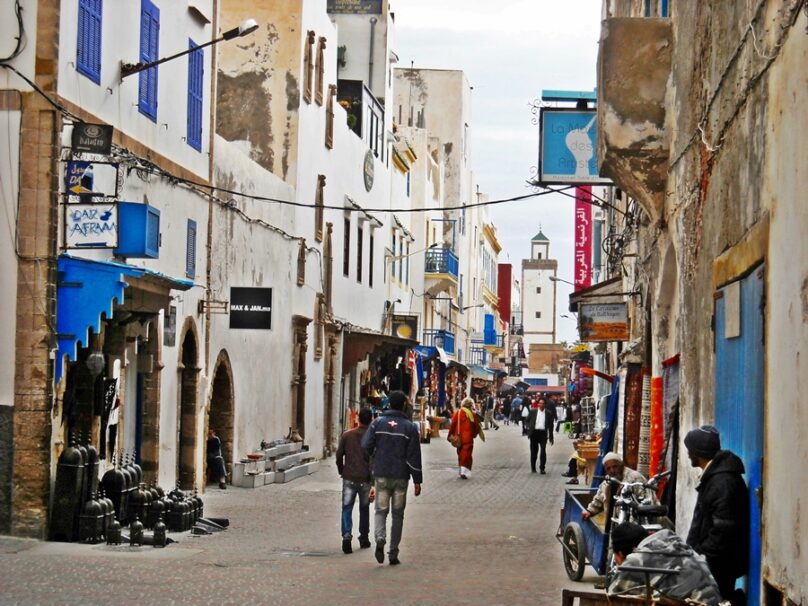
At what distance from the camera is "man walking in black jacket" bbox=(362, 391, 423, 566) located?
14.9 meters

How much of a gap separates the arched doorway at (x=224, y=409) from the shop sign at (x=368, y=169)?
1610cm

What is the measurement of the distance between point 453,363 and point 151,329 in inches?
1576

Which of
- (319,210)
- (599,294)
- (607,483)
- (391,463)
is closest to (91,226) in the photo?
(391,463)

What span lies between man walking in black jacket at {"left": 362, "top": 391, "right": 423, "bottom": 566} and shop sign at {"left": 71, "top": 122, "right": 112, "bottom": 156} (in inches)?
163

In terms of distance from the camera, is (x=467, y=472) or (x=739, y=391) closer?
(x=739, y=391)

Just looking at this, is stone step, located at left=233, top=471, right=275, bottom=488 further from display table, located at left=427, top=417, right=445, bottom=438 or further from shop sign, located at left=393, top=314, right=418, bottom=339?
display table, located at left=427, top=417, right=445, bottom=438

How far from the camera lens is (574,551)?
13.6 metres

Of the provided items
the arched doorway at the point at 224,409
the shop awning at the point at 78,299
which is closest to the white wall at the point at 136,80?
A: the shop awning at the point at 78,299

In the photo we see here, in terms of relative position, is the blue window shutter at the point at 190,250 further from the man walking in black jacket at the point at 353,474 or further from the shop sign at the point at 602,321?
the man walking in black jacket at the point at 353,474

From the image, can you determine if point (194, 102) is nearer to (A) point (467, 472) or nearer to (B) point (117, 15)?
(B) point (117, 15)

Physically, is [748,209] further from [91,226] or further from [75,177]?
[75,177]

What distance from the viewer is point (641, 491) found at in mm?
12023

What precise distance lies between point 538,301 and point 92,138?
146 metres

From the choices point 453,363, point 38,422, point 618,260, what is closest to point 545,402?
point 618,260
